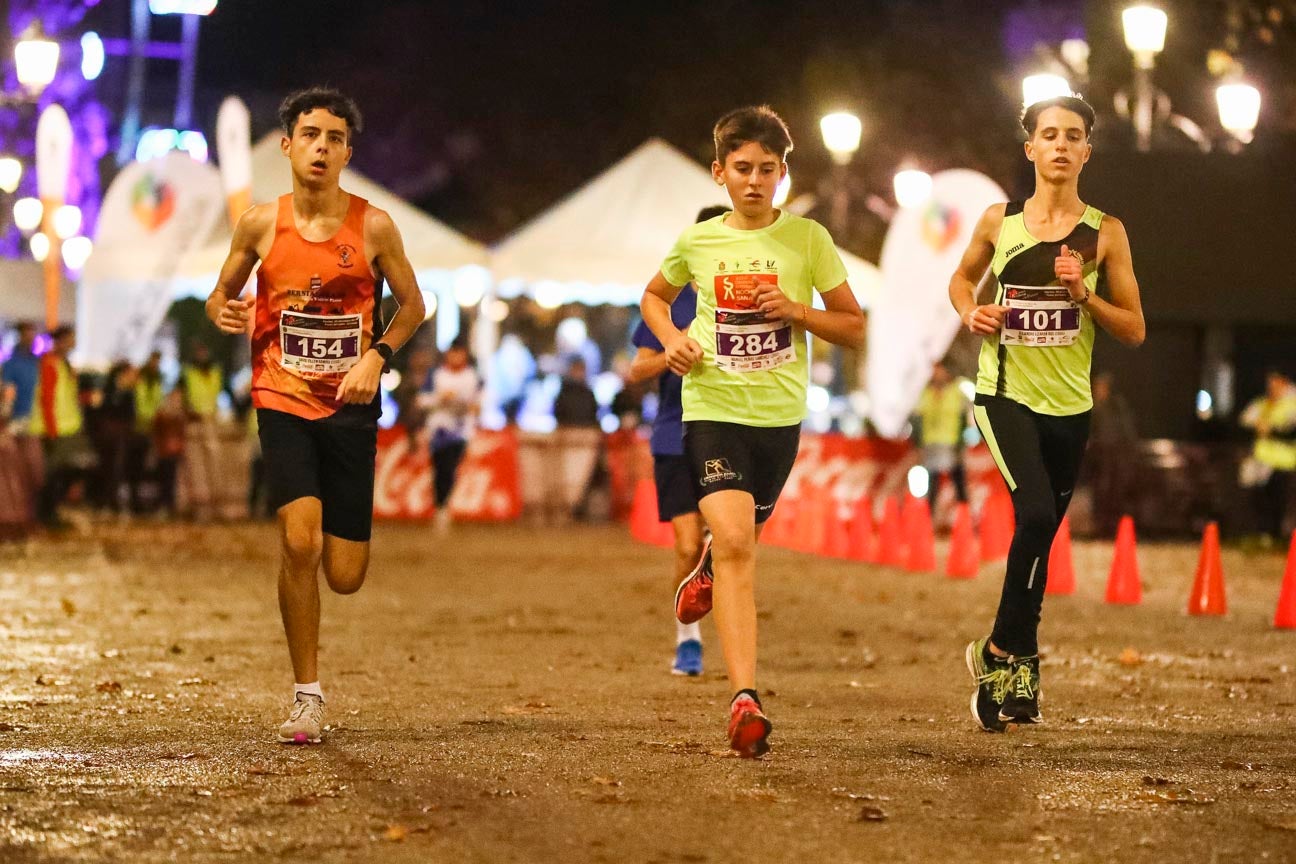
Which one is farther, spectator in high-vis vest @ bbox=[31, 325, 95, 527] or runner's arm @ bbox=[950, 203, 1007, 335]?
spectator in high-vis vest @ bbox=[31, 325, 95, 527]

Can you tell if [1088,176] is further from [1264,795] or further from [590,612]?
[1264,795]

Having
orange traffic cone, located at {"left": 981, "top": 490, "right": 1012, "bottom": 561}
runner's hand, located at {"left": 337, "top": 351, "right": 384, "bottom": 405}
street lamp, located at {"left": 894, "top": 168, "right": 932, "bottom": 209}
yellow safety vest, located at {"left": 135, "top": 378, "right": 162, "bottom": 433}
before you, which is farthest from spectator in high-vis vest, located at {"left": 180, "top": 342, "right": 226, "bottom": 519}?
runner's hand, located at {"left": 337, "top": 351, "right": 384, "bottom": 405}

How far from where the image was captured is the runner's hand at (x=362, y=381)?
6859mm

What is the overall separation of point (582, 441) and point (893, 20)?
21.7 metres

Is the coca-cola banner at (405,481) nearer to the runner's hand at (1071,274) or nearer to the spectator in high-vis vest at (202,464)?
the spectator in high-vis vest at (202,464)

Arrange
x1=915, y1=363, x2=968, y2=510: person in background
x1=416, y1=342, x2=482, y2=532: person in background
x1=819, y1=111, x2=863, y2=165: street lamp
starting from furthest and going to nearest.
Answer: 1. x1=819, y1=111, x2=863, y2=165: street lamp
2. x1=915, y1=363, x2=968, y2=510: person in background
3. x1=416, y1=342, x2=482, y2=532: person in background

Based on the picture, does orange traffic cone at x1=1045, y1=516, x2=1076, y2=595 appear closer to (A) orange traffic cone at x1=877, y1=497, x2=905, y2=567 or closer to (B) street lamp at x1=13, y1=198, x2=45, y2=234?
(A) orange traffic cone at x1=877, y1=497, x2=905, y2=567

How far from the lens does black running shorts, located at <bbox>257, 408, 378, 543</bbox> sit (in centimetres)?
689

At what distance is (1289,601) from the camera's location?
39.4ft

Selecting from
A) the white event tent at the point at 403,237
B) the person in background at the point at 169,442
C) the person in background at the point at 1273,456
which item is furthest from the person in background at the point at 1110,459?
the person in background at the point at 169,442

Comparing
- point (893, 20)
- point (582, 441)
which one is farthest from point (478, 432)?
point (893, 20)

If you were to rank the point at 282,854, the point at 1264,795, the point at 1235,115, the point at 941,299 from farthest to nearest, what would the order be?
the point at 1235,115 < the point at 941,299 < the point at 1264,795 < the point at 282,854

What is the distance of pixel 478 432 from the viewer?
22.6 meters

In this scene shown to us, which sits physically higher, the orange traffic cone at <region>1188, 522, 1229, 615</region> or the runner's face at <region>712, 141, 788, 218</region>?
the runner's face at <region>712, 141, 788, 218</region>
